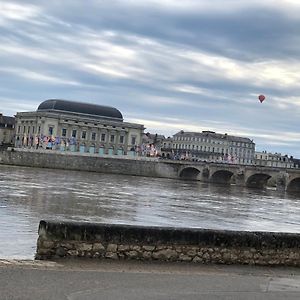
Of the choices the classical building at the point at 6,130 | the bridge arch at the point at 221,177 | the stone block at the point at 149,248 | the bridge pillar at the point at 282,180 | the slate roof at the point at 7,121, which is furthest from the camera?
the slate roof at the point at 7,121

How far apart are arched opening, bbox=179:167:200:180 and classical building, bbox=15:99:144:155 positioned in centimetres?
3125

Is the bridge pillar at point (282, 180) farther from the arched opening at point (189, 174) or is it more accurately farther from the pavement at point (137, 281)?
the pavement at point (137, 281)

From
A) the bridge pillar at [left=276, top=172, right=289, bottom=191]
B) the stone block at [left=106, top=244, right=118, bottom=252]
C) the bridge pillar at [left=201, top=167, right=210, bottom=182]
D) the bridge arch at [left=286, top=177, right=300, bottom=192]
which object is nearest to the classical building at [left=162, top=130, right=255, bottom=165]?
the bridge pillar at [left=201, top=167, right=210, bottom=182]

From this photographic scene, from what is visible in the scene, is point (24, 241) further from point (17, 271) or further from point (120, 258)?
point (17, 271)

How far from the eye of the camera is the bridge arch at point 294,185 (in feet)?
259

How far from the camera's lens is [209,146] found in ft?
563

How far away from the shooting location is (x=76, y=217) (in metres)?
22.3

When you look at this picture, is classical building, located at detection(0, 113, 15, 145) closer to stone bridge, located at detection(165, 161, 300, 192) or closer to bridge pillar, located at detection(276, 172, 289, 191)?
stone bridge, located at detection(165, 161, 300, 192)

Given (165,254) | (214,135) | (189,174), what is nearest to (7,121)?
(214,135)

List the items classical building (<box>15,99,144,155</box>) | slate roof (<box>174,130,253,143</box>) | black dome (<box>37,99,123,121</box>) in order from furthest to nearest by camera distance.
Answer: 1. slate roof (<box>174,130,253,143</box>)
2. black dome (<box>37,99,123,121</box>)
3. classical building (<box>15,99,144,155</box>)

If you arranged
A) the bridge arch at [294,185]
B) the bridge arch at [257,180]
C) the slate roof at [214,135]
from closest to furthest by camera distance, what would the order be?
the bridge arch at [294,185] → the bridge arch at [257,180] → the slate roof at [214,135]

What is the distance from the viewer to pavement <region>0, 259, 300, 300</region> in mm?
6828

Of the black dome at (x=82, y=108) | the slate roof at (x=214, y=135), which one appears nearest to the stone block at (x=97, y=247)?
the black dome at (x=82, y=108)

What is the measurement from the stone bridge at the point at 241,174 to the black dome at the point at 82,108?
44324 millimetres
